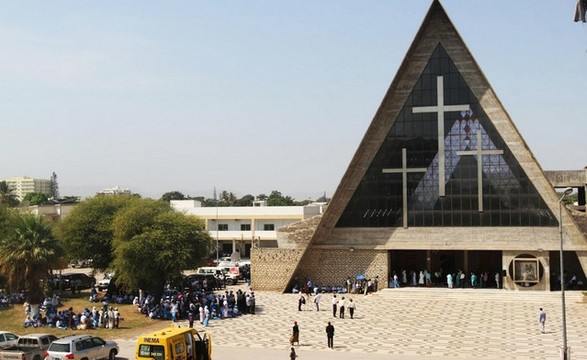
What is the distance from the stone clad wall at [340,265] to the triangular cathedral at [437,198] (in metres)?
0.07

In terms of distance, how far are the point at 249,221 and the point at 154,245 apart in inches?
1783

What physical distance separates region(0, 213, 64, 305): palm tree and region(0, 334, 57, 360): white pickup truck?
41.2 feet

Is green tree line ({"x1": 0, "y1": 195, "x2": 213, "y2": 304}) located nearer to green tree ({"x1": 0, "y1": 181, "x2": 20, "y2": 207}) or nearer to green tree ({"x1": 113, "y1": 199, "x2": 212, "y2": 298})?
green tree ({"x1": 113, "y1": 199, "x2": 212, "y2": 298})

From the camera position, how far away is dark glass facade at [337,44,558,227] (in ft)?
149

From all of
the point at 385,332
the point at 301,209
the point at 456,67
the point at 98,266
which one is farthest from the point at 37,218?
the point at 301,209

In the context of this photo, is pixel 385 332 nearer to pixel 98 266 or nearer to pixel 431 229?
pixel 431 229

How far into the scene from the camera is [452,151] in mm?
46719

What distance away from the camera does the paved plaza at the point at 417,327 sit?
28828 mm

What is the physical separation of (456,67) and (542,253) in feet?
45.6

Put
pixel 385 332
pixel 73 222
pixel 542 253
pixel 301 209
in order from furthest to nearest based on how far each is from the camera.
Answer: pixel 301 209 < pixel 73 222 < pixel 542 253 < pixel 385 332

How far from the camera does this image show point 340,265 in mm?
48844

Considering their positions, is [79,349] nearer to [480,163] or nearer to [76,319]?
[76,319]

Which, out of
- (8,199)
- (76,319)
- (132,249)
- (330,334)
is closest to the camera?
(330,334)

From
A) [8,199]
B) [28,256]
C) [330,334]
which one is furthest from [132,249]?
[8,199]
